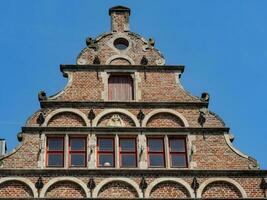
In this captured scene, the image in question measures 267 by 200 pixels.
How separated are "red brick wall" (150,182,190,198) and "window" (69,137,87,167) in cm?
200

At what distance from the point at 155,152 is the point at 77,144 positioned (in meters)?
2.07

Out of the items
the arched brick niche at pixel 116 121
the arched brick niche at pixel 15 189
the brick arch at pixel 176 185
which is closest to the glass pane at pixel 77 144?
the arched brick niche at pixel 116 121

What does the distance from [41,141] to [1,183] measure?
161cm

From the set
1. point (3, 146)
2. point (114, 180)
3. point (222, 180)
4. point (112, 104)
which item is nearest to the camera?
point (114, 180)

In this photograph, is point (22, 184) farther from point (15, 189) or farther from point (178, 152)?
point (178, 152)

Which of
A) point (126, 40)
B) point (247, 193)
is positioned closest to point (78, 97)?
point (126, 40)

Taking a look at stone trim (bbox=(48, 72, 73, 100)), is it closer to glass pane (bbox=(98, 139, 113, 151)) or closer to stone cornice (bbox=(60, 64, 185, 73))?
stone cornice (bbox=(60, 64, 185, 73))

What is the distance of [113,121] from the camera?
748 inches

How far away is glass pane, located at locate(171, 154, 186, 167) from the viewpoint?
60.4 feet

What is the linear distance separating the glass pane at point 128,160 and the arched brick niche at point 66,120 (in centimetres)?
145

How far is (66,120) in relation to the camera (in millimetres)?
18953

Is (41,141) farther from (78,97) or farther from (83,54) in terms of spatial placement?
(83,54)

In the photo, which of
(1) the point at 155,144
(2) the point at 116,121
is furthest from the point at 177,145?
(2) the point at 116,121

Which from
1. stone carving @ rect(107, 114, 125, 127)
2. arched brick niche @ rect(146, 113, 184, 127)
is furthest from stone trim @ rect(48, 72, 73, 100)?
arched brick niche @ rect(146, 113, 184, 127)
